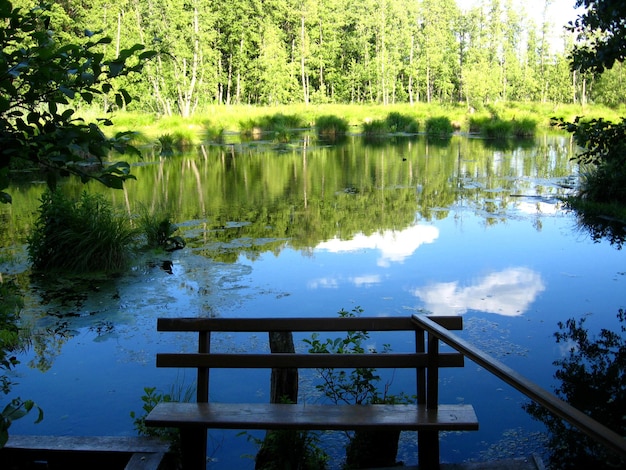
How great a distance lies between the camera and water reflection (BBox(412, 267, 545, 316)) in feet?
25.7

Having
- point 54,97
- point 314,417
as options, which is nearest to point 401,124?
point 314,417

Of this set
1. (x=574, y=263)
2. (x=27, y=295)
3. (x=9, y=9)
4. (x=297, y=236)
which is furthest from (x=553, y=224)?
(x=9, y=9)

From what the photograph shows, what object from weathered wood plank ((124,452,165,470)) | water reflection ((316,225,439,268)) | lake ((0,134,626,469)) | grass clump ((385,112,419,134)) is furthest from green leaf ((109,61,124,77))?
grass clump ((385,112,419,134))

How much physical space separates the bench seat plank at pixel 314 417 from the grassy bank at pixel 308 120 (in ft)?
90.0

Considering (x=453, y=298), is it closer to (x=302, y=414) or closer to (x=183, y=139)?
(x=302, y=414)

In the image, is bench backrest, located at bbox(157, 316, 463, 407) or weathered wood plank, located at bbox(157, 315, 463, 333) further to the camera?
weathered wood plank, located at bbox(157, 315, 463, 333)

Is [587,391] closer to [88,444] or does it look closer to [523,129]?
[88,444]

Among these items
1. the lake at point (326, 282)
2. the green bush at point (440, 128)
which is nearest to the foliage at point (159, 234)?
the lake at point (326, 282)

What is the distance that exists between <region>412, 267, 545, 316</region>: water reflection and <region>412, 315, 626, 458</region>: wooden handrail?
176 inches

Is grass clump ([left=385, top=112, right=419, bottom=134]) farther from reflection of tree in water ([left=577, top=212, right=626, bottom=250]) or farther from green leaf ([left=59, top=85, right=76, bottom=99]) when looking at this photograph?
green leaf ([left=59, top=85, right=76, bottom=99])

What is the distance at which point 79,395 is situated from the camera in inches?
222

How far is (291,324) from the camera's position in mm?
3818

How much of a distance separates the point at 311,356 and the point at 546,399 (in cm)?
159

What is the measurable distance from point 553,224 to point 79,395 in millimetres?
10470
